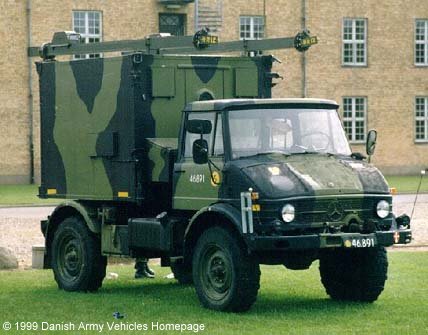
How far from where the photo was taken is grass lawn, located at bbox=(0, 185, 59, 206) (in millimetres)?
40500

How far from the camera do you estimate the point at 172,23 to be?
5659 centimetres

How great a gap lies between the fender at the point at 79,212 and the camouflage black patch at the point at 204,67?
2.17m

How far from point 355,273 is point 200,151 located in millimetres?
2271

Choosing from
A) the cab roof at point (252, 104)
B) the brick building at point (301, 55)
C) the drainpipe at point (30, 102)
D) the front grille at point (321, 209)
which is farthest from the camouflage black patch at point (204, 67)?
the drainpipe at point (30, 102)

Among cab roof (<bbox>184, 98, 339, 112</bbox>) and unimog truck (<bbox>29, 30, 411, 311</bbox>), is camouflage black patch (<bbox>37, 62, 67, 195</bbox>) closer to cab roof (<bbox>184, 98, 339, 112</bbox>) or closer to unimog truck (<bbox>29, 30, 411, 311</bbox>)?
unimog truck (<bbox>29, 30, 411, 311</bbox>)

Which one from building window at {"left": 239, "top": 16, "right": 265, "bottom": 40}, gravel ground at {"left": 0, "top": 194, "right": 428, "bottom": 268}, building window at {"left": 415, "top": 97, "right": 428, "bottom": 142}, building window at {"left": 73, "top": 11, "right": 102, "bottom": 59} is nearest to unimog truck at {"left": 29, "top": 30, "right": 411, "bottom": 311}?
gravel ground at {"left": 0, "top": 194, "right": 428, "bottom": 268}

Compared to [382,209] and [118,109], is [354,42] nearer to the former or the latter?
[118,109]

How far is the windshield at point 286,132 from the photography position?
15977mm

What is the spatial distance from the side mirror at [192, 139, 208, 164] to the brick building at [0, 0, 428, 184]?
3757 cm

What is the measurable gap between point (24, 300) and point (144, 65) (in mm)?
3107

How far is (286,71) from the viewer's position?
58.6 m

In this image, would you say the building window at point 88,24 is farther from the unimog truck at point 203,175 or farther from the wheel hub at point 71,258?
the wheel hub at point 71,258

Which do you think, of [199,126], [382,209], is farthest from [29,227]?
[382,209]

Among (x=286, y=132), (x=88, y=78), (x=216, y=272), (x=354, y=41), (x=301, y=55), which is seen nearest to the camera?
(x=216, y=272)
